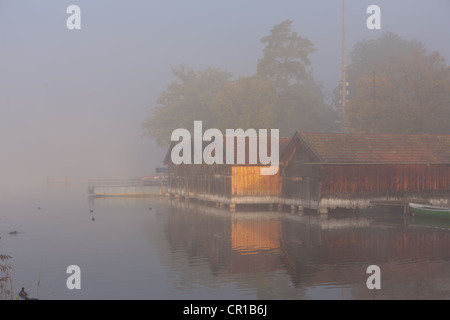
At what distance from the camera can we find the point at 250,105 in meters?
92.5

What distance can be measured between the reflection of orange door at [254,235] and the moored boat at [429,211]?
33.7ft

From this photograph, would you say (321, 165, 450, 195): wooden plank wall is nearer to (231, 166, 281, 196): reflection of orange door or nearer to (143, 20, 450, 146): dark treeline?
(231, 166, 281, 196): reflection of orange door

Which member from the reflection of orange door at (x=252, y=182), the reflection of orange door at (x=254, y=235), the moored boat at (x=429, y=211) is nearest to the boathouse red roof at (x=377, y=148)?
the moored boat at (x=429, y=211)

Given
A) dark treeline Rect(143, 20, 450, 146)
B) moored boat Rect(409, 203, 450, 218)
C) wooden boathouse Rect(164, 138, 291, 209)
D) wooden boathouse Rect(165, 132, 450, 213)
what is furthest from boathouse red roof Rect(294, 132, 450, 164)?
dark treeline Rect(143, 20, 450, 146)

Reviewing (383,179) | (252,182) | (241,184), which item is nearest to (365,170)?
(383,179)

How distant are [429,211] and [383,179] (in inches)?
230

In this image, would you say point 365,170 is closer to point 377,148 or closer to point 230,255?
point 377,148

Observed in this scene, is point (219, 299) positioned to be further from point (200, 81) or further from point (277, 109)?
point (200, 81)

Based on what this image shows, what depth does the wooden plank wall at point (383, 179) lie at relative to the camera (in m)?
45.9

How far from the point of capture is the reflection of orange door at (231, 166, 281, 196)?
170 ft

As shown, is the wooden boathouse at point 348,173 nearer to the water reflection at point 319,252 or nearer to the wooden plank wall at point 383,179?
the wooden plank wall at point 383,179

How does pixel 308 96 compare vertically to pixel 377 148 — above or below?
above

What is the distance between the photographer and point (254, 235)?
35906mm

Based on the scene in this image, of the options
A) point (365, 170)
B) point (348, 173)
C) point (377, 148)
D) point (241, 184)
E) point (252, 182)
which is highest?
point (377, 148)
